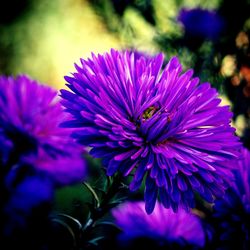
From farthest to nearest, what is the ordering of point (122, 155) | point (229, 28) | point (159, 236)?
point (229, 28) < point (159, 236) < point (122, 155)

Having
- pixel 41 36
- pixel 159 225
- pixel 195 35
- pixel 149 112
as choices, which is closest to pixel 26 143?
pixel 149 112

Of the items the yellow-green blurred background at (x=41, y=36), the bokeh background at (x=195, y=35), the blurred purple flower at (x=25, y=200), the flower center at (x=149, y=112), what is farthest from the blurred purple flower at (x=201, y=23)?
the yellow-green blurred background at (x=41, y=36)

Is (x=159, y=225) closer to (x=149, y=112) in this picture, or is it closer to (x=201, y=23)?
(x=149, y=112)

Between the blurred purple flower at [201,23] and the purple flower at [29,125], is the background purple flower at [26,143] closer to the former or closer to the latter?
the purple flower at [29,125]

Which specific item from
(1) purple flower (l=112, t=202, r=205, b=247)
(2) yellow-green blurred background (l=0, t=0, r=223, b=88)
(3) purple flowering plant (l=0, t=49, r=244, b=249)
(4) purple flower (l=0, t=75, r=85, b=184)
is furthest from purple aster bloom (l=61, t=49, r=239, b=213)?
(2) yellow-green blurred background (l=0, t=0, r=223, b=88)

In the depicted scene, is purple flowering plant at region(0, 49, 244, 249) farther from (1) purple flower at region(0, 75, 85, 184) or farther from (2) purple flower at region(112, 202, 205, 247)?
(2) purple flower at region(112, 202, 205, 247)

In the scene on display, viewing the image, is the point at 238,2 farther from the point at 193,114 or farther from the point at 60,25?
the point at 60,25

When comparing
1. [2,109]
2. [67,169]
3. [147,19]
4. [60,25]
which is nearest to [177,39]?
[147,19]
